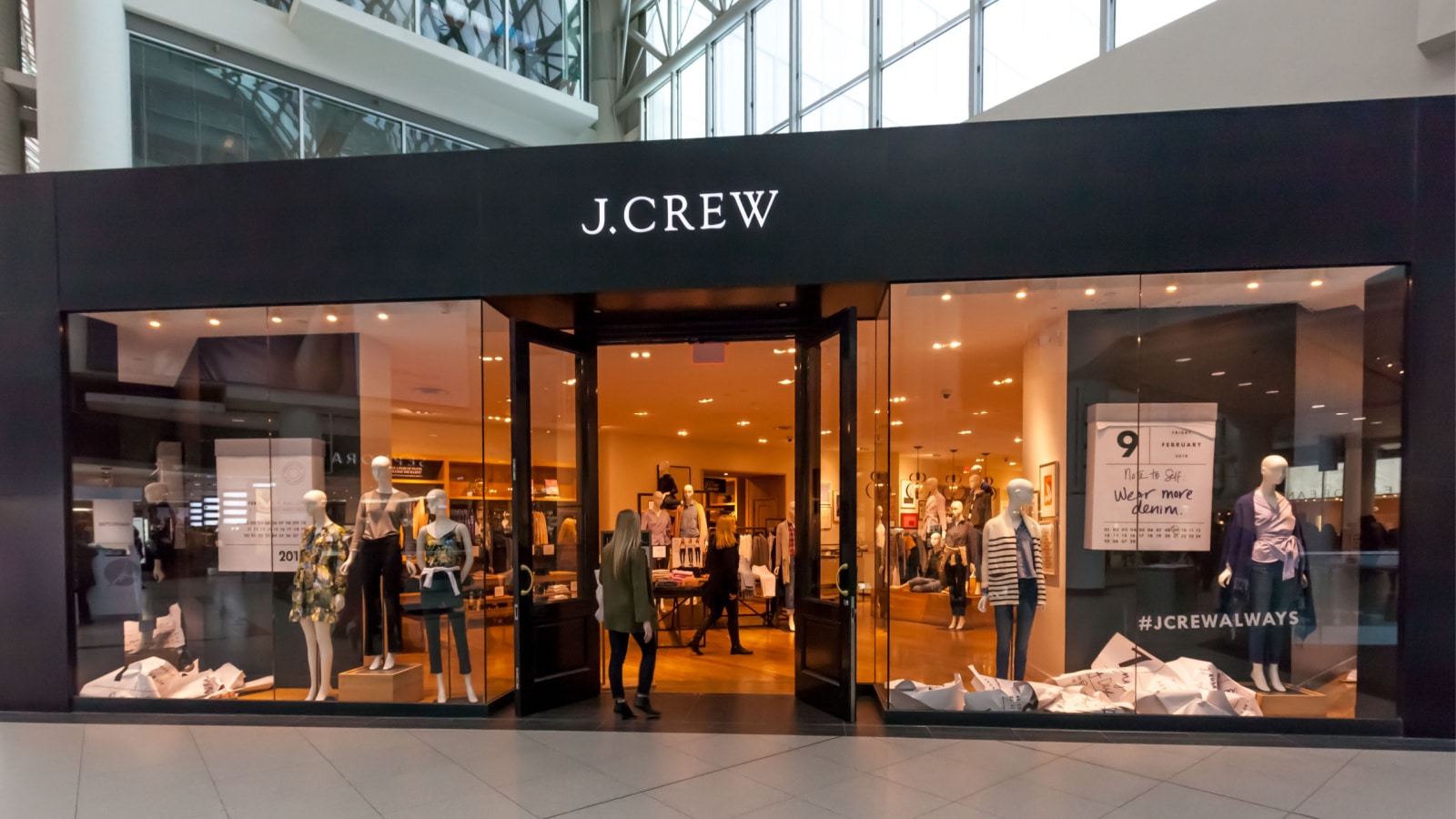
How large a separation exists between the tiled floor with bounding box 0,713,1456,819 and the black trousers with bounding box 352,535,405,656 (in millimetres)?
840

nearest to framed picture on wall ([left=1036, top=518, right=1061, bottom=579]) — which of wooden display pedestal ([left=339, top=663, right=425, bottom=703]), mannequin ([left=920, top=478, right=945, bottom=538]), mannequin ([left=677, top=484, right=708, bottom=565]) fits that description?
mannequin ([left=920, top=478, right=945, bottom=538])

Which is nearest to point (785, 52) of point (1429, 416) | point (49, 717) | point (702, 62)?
point (702, 62)

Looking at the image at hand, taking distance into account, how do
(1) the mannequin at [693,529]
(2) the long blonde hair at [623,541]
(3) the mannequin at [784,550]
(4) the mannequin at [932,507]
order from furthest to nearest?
(1) the mannequin at [693,529]
(3) the mannequin at [784,550]
(4) the mannequin at [932,507]
(2) the long blonde hair at [623,541]

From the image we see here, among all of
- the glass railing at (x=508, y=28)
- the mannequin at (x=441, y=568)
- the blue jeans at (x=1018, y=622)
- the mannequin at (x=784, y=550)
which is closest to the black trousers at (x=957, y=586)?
the blue jeans at (x=1018, y=622)

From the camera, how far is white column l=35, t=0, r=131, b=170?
7.66 meters

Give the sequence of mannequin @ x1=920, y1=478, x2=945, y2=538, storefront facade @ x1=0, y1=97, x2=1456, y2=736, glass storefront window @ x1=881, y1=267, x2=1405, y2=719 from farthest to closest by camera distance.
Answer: mannequin @ x1=920, y1=478, x2=945, y2=538, glass storefront window @ x1=881, y1=267, x2=1405, y2=719, storefront facade @ x1=0, y1=97, x2=1456, y2=736

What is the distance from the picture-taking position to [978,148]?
4.88m

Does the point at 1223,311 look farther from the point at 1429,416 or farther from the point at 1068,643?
the point at 1068,643

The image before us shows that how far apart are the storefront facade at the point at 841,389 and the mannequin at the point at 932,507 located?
3 cm

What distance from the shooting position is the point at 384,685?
5.36m

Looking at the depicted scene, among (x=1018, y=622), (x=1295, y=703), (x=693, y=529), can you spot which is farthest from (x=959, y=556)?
(x=693, y=529)

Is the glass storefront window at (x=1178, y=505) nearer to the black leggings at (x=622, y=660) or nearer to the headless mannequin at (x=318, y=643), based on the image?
the black leggings at (x=622, y=660)

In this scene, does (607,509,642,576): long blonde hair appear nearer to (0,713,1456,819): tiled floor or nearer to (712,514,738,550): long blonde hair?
(0,713,1456,819): tiled floor

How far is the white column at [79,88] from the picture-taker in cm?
766
